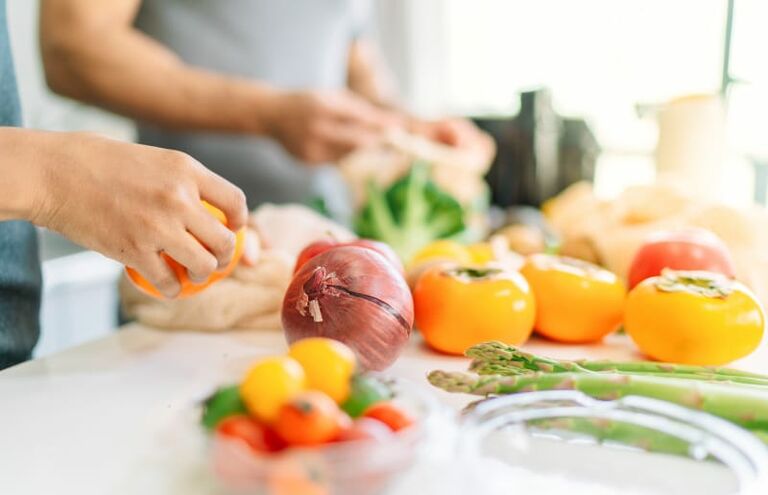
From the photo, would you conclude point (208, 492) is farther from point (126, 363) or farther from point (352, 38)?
point (352, 38)

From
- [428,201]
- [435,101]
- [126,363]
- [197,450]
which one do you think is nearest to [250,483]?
Answer: [197,450]

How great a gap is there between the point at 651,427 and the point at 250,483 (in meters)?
0.27

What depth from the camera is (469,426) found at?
430 millimetres

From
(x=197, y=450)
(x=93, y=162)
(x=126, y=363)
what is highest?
(x=93, y=162)

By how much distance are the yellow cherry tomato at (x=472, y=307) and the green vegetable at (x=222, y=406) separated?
0.33 m

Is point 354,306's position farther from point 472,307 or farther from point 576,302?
point 576,302

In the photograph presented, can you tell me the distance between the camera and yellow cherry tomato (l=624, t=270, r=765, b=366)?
650 millimetres

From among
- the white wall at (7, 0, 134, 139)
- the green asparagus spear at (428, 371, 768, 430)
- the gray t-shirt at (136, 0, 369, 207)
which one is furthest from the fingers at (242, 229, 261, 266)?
the white wall at (7, 0, 134, 139)

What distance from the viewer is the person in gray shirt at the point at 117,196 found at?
58 cm

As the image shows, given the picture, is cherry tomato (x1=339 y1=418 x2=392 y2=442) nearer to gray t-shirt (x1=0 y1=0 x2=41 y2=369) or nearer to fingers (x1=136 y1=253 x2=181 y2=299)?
fingers (x1=136 y1=253 x2=181 y2=299)

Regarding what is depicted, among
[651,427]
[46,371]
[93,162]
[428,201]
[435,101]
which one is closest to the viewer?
[651,427]

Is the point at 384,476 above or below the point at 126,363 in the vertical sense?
above

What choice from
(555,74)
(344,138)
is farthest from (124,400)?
(555,74)

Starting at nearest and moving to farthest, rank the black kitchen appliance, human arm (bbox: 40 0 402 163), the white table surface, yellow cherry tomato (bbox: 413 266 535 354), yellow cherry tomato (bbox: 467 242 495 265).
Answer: the white table surface
yellow cherry tomato (bbox: 413 266 535 354)
yellow cherry tomato (bbox: 467 242 495 265)
human arm (bbox: 40 0 402 163)
the black kitchen appliance
